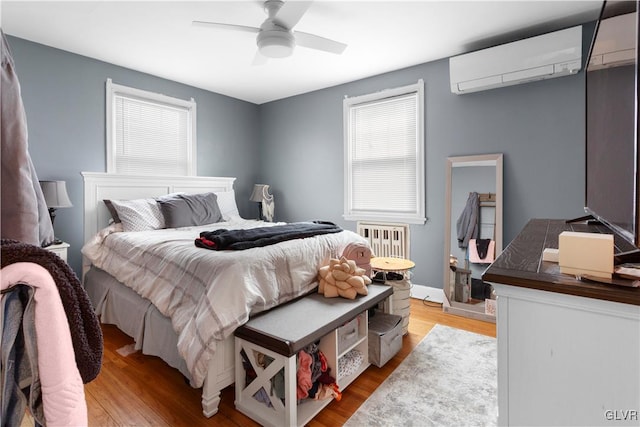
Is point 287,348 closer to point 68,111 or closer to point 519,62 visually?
point 519,62

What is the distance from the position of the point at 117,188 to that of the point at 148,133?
2.48 ft

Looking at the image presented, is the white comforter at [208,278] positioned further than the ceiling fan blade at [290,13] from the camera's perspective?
No

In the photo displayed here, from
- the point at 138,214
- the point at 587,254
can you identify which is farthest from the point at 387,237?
the point at 587,254

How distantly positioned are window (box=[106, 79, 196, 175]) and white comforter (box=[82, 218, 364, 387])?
1.29m

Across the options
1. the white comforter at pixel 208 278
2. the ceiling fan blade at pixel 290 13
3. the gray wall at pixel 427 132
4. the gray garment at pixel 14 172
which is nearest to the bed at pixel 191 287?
the white comforter at pixel 208 278

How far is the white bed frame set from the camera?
5.66 feet

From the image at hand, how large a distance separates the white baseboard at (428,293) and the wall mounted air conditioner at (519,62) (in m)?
2.00

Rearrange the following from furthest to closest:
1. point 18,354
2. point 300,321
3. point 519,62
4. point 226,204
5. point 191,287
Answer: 1. point 226,204
2. point 519,62
3. point 191,287
4. point 300,321
5. point 18,354

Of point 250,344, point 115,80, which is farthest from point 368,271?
point 115,80

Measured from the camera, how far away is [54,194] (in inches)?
103

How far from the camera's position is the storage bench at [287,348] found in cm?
157

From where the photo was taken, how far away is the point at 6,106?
2.71ft

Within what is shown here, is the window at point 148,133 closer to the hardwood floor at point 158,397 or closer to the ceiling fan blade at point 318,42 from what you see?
the hardwood floor at point 158,397

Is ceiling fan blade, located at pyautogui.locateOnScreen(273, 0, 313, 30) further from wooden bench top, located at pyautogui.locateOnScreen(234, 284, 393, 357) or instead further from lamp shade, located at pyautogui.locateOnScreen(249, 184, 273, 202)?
lamp shade, located at pyautogui.locateOnScreen(249, 184, 273, 202)
